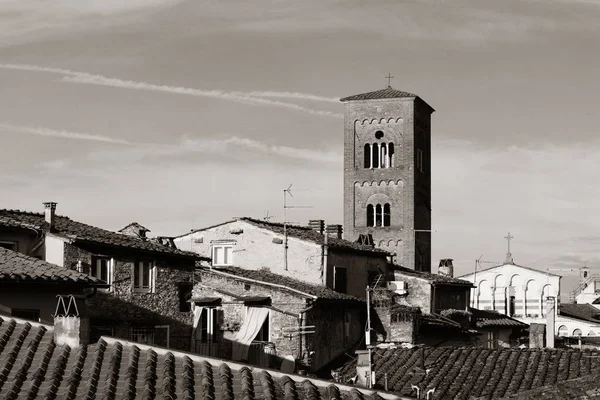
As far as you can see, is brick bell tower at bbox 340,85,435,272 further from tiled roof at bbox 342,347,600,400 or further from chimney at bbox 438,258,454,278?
tiled roof at bbox 342,347,600,400

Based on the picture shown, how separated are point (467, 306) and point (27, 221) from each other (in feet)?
100

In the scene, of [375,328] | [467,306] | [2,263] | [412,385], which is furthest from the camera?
[467,306]

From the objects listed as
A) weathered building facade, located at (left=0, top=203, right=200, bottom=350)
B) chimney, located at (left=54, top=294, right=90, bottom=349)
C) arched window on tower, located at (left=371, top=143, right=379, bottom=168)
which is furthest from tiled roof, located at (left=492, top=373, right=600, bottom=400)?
A: arched window on tower, located at (left=371, top=143, right=379, bottom=168)

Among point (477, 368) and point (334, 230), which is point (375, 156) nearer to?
point (334, 230)

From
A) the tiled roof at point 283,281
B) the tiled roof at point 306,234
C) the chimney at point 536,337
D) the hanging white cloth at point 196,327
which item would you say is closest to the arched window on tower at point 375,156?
the tiled roof at point 306,234

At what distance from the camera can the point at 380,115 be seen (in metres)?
87.0

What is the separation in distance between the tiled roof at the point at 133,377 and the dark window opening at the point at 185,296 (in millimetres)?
22763

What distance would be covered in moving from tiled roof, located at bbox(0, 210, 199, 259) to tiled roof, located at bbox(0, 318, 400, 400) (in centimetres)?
1863

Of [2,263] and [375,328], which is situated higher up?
[2,263]

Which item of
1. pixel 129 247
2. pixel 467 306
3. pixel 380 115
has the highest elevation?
pixel 380 115

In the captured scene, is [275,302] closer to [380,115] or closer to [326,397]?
[326,397]

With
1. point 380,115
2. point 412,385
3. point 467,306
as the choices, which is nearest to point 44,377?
point 412,385

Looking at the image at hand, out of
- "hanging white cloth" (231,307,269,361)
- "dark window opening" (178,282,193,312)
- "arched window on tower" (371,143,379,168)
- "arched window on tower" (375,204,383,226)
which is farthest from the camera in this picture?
"arched window on tower" (371,143,379,168)

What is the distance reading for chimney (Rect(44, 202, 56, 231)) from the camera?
1329 inches
